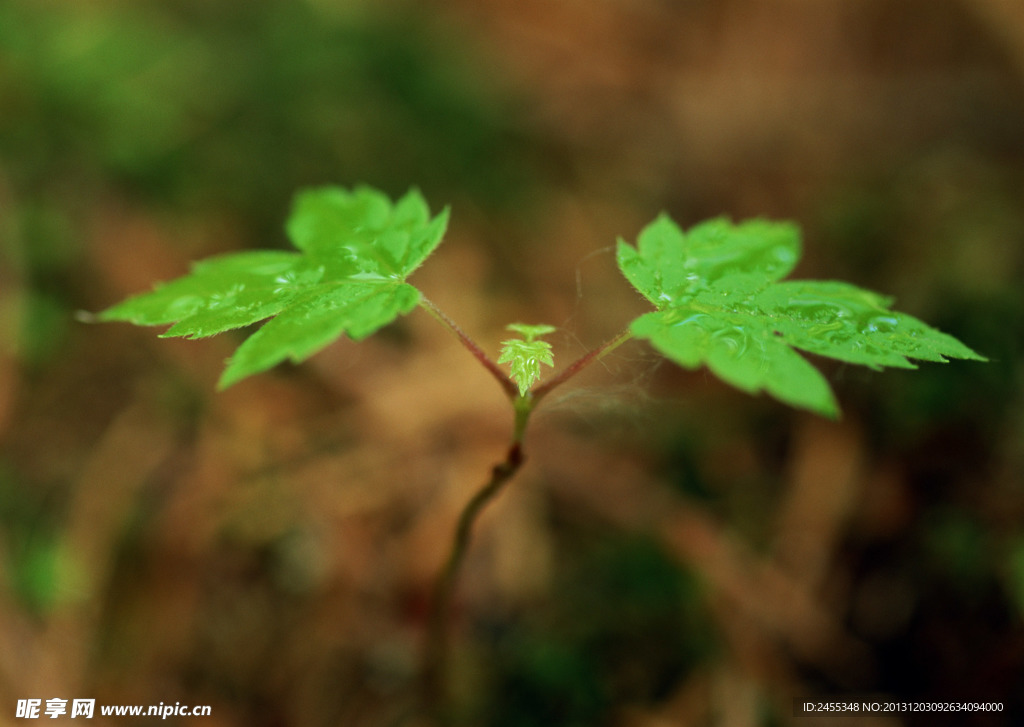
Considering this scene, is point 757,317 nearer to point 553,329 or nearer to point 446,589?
point 553,329

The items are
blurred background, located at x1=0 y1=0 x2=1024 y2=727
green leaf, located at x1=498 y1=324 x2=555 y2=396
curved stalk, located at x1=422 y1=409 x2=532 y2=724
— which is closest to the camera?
green leaf, located at x1=498 y1=324 x2=555 y2=396

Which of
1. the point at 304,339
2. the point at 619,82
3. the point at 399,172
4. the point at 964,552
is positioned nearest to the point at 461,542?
the point at 304,339

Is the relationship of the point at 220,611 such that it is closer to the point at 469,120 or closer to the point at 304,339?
the point at 304,339

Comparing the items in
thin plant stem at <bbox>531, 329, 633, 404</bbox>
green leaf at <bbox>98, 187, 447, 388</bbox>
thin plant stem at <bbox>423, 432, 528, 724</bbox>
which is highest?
green leaf at <bbox>98, 187, 447, 388</bbox>

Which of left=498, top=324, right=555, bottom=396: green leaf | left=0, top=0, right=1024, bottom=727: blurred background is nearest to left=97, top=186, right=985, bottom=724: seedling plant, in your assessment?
left=498, top=324, right=555, bottom=396: green leaf

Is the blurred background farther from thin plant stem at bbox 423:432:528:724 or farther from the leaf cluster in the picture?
the leaf cluster

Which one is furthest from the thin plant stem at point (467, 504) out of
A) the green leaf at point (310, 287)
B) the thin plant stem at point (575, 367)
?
the green leaf at point (310, 287)
